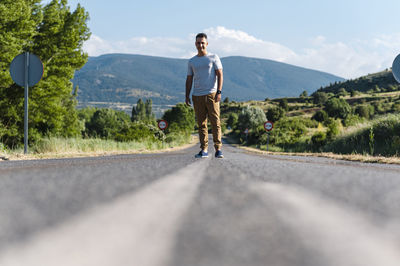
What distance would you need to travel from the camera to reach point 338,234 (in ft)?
2.65

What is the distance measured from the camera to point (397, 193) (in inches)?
59.1

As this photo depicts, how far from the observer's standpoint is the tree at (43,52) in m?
22.3

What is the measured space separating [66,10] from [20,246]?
32055 mm

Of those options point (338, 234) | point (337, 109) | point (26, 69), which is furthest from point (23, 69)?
point (337, 109)

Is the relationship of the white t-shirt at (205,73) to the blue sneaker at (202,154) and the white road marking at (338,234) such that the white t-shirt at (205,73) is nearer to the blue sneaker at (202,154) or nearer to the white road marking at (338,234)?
the blue sneaker at (202,154)

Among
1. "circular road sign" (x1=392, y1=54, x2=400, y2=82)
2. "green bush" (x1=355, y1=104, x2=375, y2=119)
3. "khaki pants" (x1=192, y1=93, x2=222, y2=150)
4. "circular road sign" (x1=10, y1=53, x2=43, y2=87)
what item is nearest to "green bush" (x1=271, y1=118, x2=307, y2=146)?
"green bush" (x1=355, y1=104, x2=375, y2=119)

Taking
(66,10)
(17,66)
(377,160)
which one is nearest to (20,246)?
(377,160)

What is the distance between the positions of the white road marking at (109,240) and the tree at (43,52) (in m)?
23.7

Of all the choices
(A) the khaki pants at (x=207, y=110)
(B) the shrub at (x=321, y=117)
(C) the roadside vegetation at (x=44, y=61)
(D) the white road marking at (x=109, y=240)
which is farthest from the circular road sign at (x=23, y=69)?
(B) the shrub at (x=321, y=117)

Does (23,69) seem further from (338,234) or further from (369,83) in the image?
(369,83)

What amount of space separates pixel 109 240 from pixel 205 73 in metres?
4.92

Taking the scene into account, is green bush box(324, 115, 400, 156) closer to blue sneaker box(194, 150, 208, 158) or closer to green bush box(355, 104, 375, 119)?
blue sneaker box(194, 150, 208, 158)

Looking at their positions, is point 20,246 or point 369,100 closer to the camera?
point 20,246

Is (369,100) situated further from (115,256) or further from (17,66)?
(115,256)
